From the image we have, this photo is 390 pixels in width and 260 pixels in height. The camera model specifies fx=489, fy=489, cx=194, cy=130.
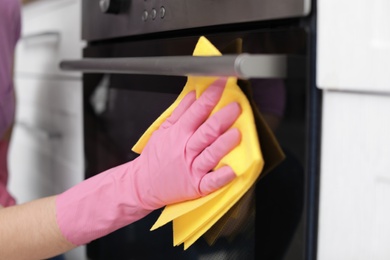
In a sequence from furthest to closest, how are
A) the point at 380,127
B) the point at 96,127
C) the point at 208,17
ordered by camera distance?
the point at 96,127 < the point at 208,17 < the point at 380,127

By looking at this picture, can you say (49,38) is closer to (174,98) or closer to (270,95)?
(174,98)

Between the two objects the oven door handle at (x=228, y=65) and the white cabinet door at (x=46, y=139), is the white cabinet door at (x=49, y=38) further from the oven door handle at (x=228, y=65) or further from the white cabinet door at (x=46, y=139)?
the oven door handle at (x=228, y=65)

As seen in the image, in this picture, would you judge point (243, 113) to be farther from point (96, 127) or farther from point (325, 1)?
point (96, 127)

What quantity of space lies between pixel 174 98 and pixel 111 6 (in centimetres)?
25

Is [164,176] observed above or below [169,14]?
below

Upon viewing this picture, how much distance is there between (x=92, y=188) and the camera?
2.05 feet

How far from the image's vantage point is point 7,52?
1145mm

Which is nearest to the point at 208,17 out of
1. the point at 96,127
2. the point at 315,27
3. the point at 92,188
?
the point at 315,27

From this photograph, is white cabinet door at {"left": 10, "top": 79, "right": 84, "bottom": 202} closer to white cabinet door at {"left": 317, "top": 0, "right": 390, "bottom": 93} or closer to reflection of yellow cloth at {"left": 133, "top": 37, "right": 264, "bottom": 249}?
reflection of yellow cloth at {"left": 133, "top": 37, "right": 264, "bottom": 249}

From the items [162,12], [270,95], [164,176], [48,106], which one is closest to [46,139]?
[48,106]

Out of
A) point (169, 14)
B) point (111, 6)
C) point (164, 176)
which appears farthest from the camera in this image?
point (111, 6)

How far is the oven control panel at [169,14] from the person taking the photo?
1.57 ft

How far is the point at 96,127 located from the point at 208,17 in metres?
0.39

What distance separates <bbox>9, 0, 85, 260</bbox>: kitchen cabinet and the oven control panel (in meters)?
0.19
